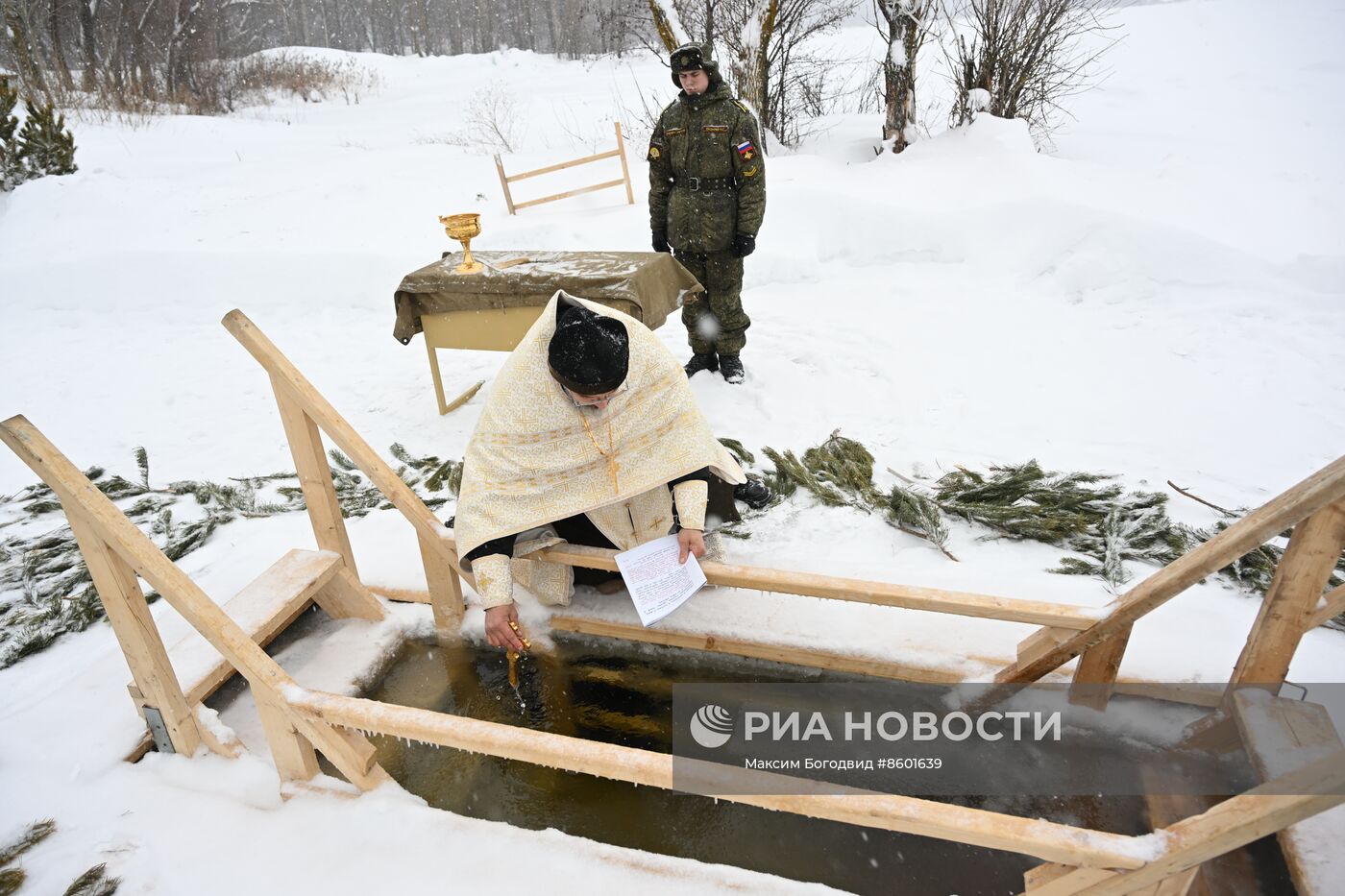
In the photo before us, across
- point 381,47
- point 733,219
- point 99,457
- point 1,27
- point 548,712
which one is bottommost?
point 548,712

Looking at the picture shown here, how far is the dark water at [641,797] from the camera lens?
6.64ft

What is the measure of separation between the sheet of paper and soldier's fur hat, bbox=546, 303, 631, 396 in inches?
26.2

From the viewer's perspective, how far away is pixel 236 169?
11.0 meters

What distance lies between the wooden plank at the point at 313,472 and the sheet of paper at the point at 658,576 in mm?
1190

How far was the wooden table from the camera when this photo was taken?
4.06 metres

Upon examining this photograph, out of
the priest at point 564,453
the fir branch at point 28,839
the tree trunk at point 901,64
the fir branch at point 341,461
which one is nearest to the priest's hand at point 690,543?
the priest at point 564,453

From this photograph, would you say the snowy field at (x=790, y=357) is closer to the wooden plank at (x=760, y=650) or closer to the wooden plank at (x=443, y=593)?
the wooden plank at (x=760, y=650)

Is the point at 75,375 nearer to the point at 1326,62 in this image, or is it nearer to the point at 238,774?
the point at 238,774

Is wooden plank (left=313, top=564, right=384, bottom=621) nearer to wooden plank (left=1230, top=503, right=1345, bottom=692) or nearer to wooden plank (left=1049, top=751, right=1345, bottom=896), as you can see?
wooden plank (left=1049, top=751, right=1345, bottom=896)

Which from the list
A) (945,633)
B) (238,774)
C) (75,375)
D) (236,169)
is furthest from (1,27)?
→ (945,633)

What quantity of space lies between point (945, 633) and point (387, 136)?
1546 cm

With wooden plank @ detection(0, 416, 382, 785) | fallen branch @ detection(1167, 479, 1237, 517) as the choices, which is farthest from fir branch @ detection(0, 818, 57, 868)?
fallen branch @ detection(1167, 479, 1237, 517)

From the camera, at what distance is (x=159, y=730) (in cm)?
232

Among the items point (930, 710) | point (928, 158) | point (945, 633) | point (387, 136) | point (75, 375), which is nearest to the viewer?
point (930, 710)
